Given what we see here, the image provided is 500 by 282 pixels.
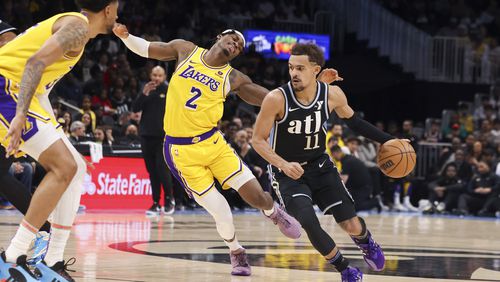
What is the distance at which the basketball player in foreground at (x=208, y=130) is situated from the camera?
754 centimetres

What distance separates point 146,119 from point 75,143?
1.37 metres

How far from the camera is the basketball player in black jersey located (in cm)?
682

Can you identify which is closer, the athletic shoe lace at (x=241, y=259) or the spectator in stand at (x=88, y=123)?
the athletic shoe lace at (x=241, y=259)

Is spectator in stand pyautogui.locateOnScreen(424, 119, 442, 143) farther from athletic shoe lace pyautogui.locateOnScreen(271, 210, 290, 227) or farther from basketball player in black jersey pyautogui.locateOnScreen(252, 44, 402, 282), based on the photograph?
basketball player in black jersey pyautogui.locateOnScreen(252, 44, 402, 282)

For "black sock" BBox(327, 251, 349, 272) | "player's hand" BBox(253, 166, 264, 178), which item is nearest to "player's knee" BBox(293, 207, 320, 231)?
"black sock" BBox(327, 251, 349, 272)

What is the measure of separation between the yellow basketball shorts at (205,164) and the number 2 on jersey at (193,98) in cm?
25

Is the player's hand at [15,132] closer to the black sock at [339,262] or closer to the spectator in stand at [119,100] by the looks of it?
the black sock at [339,262]

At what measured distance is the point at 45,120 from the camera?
5.59 m

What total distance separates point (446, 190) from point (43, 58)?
13.9 meters

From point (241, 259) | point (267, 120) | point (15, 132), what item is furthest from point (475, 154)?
point (15, 132)

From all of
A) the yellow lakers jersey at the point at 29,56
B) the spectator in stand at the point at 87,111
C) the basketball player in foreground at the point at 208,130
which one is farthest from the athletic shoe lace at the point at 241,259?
the spectator in stand at the point at 87,111

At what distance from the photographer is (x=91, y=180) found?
1445 cm

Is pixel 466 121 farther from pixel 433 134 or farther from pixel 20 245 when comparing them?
pixel 20 245

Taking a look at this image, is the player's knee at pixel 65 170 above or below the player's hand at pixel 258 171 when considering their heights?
above
